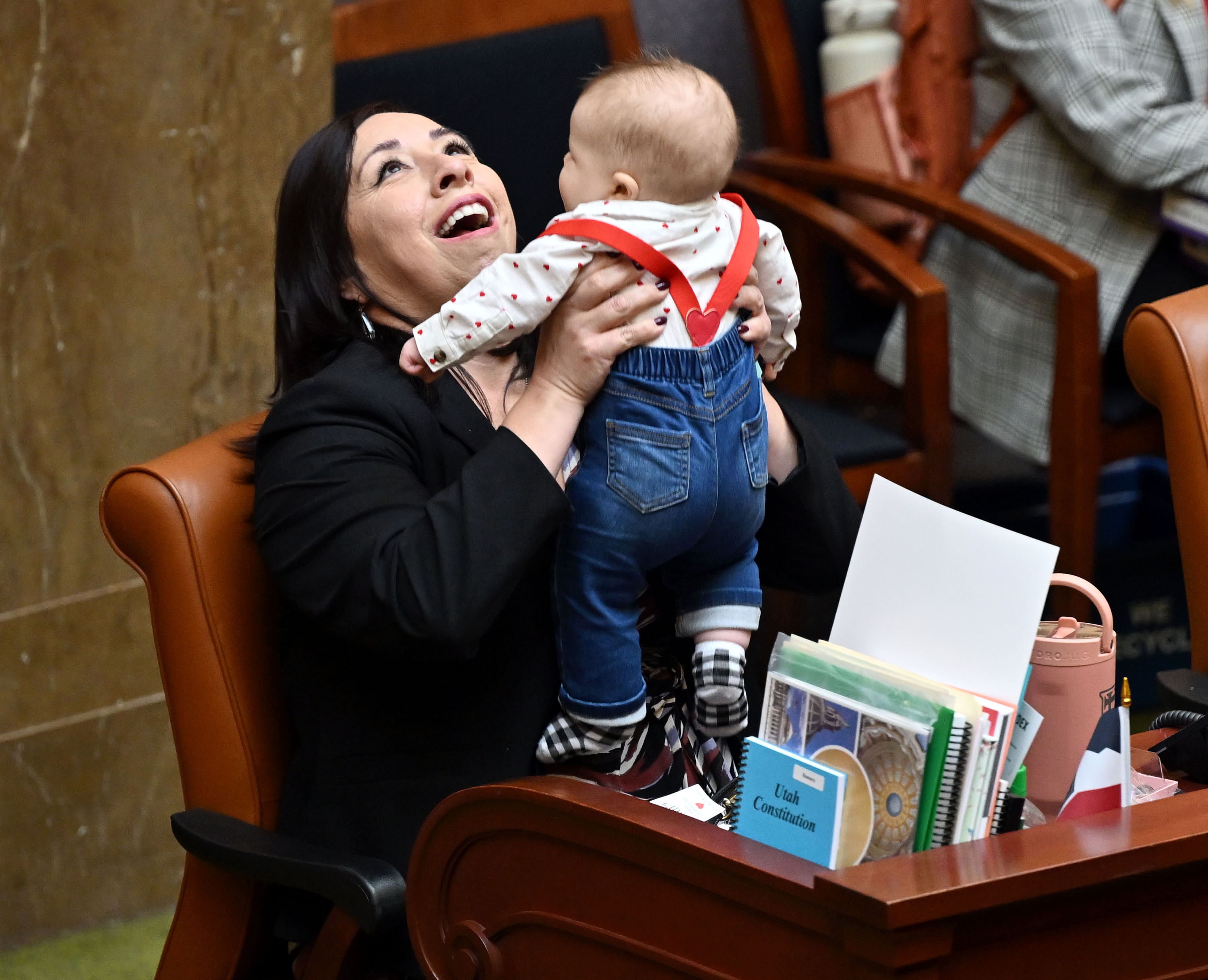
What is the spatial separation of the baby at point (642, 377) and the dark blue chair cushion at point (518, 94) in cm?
129

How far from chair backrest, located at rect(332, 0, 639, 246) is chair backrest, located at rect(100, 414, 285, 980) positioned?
50.6 inches

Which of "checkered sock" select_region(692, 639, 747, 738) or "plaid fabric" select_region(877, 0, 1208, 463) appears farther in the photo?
"plaid fabric" select_region(877, 0, 1208, 463)

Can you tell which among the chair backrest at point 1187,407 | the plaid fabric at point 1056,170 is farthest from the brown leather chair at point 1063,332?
the chair backrest at point 1187,407

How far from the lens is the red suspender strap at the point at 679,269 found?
3.73 feet

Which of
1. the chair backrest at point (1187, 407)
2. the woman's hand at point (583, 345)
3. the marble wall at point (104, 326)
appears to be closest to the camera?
the woman's hand at point (583, 345)

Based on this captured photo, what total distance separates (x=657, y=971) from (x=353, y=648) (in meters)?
0.41

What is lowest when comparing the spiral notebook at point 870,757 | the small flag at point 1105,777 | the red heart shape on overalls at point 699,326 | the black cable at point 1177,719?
the black cable at point 1177,719

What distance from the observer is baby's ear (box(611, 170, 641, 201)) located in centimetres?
114

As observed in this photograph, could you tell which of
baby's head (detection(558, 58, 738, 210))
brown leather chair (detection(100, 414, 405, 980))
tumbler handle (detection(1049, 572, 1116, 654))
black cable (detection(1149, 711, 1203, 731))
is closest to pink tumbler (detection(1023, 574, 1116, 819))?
tumbler handle (detection(1049, 572, 1116, 654))

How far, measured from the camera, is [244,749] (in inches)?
49.7

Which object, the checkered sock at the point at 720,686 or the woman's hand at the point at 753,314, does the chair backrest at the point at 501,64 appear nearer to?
the woman's hand at the point at 753,314

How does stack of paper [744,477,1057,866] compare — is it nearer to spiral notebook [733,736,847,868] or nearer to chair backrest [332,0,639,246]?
spiral notebook [733,736,847,868]

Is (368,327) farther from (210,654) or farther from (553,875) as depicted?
(553,875)

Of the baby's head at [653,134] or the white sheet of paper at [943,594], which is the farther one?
the baby's head at [653,134]
